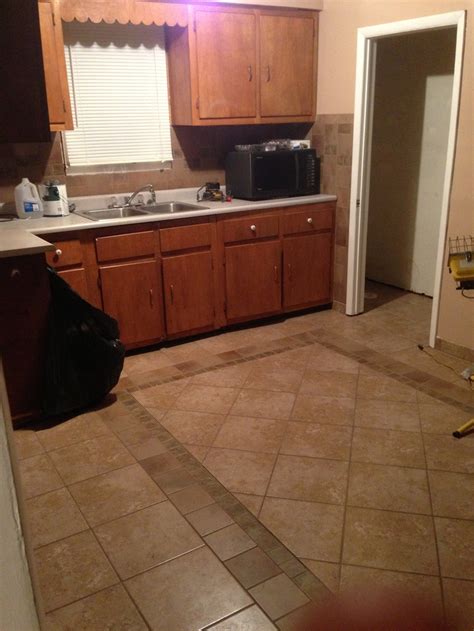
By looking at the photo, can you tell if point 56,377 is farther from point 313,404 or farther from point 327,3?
point 327,3

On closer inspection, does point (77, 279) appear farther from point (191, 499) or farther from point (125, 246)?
point (191, 499)

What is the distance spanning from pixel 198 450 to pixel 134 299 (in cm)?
128

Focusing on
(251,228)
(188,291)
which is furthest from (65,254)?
(251,228)

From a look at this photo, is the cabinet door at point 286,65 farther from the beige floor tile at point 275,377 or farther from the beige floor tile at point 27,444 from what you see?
the beige floor tile at point 27,444

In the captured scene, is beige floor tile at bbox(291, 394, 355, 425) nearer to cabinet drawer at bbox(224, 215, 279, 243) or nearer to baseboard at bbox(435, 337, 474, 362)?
baseboard at bbox(435, 337, 474, 362)

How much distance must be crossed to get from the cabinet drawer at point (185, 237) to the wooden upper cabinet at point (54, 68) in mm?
850

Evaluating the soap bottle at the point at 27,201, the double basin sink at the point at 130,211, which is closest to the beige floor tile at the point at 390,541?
the double basin sink at the point at 130,211

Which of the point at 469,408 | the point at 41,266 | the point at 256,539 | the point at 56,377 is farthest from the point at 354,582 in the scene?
the point at 41,266

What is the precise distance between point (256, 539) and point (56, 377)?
1320 mm

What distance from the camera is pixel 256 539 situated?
1.98 m

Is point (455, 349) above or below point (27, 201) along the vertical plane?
below

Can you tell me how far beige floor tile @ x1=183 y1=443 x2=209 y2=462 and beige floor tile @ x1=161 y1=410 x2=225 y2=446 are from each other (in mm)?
Result: 25

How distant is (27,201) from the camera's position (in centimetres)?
338

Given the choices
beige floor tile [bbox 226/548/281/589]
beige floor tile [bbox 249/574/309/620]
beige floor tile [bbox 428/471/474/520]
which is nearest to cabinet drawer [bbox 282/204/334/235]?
beige floor tile [bbox 428/471/474/520]
